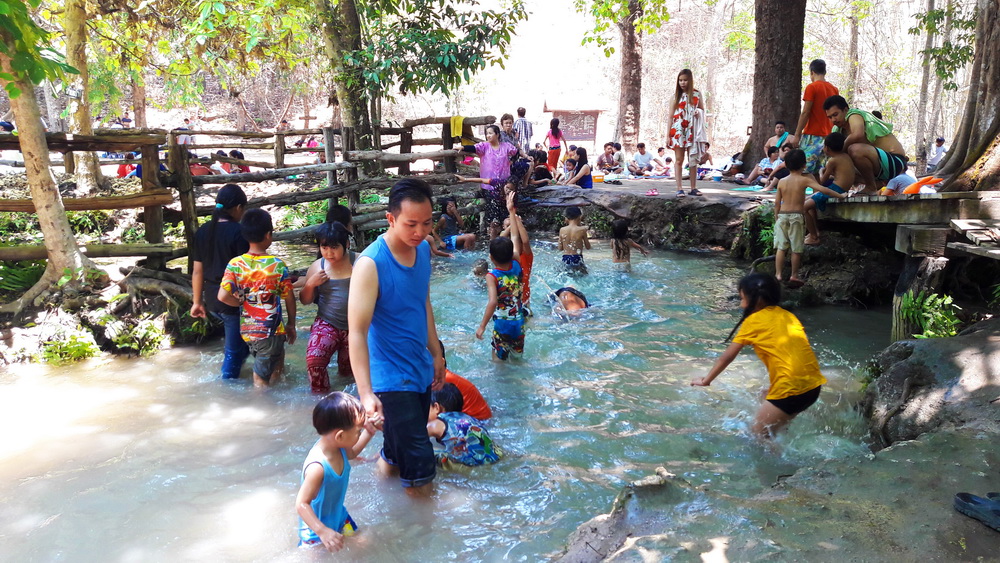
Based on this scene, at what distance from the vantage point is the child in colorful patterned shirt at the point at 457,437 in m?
4.09

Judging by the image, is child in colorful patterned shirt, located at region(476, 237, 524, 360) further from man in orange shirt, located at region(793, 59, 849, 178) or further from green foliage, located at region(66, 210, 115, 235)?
green foliage, located at region(66, 210, 115, 235)

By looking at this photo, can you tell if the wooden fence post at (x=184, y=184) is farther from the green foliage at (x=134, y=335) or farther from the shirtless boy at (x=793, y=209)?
the shirtless boy at (x=793, y=209)

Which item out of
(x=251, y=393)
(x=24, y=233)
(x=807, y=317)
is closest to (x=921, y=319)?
(x=807, y=317)

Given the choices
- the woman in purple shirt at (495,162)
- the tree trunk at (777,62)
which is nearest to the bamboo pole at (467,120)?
the woman in purple shirt at (495,162)

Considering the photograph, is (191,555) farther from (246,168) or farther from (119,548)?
(246,168)

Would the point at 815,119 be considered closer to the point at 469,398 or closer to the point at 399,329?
the point at 469,398

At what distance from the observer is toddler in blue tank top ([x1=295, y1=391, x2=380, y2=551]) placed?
2.93 m

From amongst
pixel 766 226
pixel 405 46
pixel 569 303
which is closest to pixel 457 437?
pixel 569 303

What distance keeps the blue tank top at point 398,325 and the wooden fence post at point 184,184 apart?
4703 mm

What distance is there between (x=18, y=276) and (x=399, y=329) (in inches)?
212

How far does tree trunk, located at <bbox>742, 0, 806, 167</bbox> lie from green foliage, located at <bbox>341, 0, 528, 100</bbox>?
15.8ft

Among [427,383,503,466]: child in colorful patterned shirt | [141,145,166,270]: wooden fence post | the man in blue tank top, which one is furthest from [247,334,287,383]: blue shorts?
[141,145,166,270]: wooden fence post

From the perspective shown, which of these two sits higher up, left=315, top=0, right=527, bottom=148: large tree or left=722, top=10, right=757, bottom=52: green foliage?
left=722, top=10, right=757, bottom=52: green foliage

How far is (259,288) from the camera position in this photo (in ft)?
16.3
